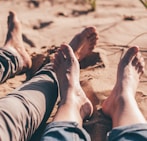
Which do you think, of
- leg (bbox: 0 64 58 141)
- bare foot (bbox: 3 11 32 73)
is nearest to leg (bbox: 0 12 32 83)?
bare foot (bbox: 3 11 32 73)

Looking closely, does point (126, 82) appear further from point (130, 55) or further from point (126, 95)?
point (130, 55)

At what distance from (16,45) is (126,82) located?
99 cm

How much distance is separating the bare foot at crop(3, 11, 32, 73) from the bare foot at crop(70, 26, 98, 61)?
34 cm

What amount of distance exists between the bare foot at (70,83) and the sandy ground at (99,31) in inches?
3.4

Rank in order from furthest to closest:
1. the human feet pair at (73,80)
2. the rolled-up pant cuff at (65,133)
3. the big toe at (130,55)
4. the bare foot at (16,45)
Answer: the bare foot at (16,45) < the big toe at (130,55) < the human feet pair at (73,80) < the rolled-up pant cuff at (65,133)

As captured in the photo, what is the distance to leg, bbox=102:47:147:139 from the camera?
5.48 ft

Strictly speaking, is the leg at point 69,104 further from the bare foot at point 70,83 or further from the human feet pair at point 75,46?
the human feet pair at point 75,46

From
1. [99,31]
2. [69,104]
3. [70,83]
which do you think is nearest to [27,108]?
[69,104]

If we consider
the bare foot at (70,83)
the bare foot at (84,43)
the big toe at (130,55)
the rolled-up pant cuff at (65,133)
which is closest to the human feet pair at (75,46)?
the bare foot at (84,43)

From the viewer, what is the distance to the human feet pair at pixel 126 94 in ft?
5.50

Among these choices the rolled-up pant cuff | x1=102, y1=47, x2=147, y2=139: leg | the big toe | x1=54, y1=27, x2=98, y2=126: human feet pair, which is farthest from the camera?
the big toe

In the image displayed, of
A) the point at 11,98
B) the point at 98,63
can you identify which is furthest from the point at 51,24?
the point at 11,98

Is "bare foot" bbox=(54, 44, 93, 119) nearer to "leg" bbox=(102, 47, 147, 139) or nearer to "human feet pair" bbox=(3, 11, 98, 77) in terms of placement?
"leg" bbox=(102, 47, 147, 139)

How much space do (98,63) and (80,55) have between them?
16 cm
